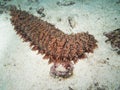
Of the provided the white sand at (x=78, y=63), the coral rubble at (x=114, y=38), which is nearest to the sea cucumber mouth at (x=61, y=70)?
the white sand at (x=78, y=63)

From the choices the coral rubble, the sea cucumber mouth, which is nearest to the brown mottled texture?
the sea cucumber mouth

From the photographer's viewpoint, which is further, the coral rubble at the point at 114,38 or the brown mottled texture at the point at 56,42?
the coral rubble at the point at 114,38

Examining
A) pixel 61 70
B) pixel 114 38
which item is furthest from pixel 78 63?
pixel 114 38

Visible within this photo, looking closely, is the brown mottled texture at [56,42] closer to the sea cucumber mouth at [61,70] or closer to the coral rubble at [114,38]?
the sea cucumber mouth at [61,70]

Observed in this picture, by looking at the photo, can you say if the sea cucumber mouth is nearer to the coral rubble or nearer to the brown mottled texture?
the brown mottled texture

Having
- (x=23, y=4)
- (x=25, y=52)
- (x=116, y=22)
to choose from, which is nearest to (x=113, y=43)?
(x=116, y=22)

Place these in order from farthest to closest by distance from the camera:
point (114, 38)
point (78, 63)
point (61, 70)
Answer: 1. point (114, 38)
2. point (78, 63)
3. point (61, 70)

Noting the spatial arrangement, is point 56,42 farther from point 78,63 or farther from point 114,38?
point 114,38
